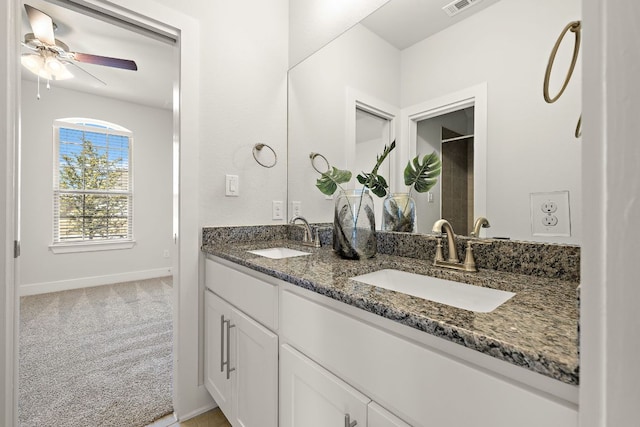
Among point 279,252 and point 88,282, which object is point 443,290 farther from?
point 88,282

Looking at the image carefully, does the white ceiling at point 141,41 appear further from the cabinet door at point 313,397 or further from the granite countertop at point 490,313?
the cabinet door at point 313,397

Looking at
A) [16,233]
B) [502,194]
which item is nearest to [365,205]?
[502,194]

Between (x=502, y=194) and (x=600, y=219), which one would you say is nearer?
(x=600, y=219)

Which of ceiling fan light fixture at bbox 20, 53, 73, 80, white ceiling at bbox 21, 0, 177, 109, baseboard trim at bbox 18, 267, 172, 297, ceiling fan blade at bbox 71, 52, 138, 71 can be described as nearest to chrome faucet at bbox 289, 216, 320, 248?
white ceiling at bbox 21, 0, 177, 109

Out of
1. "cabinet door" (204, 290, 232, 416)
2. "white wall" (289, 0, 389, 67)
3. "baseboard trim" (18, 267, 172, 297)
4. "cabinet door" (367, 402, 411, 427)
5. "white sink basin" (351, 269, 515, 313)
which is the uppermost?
"white wall" (289, 0, 389, 67)

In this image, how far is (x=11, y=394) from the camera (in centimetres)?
113

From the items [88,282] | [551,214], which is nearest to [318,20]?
[551,214]

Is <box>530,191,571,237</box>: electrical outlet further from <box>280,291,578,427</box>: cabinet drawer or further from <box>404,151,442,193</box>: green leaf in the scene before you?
<box>280,291,578,427</box>: cabinet drawer

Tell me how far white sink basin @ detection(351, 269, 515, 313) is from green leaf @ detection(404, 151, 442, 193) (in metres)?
0.39

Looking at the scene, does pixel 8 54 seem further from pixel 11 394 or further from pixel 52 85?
pixel 52 85

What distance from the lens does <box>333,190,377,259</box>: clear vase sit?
1.18 m

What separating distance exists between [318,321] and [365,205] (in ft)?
1.86

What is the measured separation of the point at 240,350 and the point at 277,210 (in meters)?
0.91

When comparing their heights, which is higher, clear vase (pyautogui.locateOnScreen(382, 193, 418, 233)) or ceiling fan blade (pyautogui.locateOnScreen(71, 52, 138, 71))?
ceiling fan blade (pyautogui.locateOnScreen(71, 52, 138, 71))
